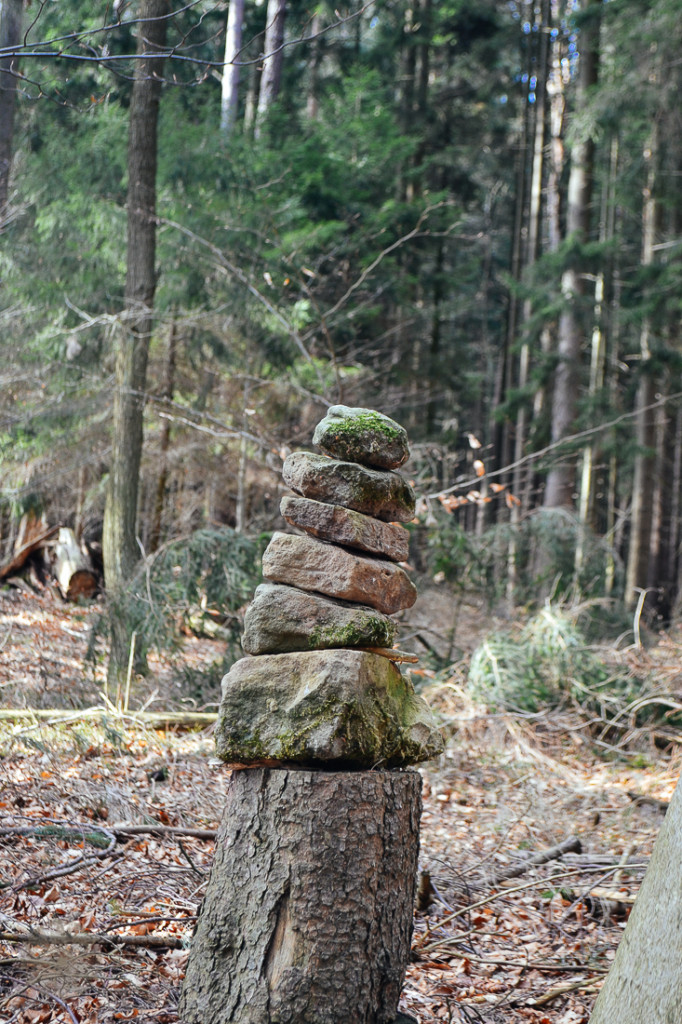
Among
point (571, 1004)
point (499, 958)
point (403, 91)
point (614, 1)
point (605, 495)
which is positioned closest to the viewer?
point (571, 1004)

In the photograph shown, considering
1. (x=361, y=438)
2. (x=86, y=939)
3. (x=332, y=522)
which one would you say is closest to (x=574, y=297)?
(x=361, y=438)

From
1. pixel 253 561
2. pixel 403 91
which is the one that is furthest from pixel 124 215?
pixel 403 91

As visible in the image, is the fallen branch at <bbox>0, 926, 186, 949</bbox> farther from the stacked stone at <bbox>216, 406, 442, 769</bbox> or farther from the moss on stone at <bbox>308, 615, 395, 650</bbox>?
the moss on stone at <bbox>308, 615, 395, 650</bbox>

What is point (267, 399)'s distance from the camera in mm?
12125

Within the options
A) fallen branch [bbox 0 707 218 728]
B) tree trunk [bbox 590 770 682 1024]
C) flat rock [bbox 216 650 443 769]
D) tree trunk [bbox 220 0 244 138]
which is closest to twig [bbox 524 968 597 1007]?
tree trunk [bbox 590 770 682 1024]

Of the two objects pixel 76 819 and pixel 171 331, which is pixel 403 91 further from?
pixel 76 819

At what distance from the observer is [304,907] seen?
307 centimetres

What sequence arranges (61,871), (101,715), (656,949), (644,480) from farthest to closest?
(644,480)
(101,715)
(61,871)
(656,949)

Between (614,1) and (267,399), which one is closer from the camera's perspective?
(267,399)

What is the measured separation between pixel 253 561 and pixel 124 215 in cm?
563

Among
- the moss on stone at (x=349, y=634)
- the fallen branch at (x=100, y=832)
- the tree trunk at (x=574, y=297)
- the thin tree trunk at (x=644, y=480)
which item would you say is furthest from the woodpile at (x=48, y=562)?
the moss on stone at (x=349, y=634)

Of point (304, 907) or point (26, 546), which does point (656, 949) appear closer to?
point (304, 907)

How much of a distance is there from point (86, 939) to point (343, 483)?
227cm

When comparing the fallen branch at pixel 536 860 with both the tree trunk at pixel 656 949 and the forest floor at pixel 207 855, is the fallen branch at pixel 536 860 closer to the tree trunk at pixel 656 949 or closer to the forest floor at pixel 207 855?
the forest floor at pixel 207 855
